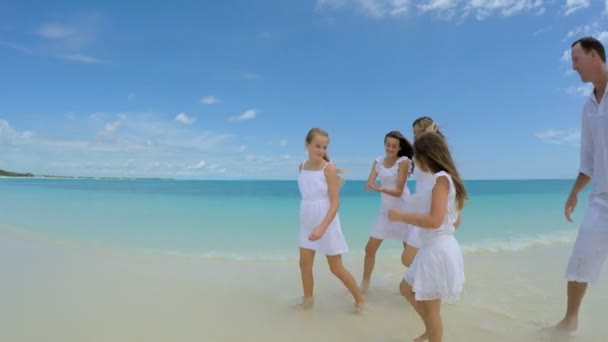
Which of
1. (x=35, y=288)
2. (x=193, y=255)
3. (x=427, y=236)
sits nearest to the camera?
(x=427, y=236)

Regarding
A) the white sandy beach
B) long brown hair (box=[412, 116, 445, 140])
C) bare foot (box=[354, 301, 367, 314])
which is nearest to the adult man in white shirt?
the white sandy beach

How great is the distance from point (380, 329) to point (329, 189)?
1232 millimetres

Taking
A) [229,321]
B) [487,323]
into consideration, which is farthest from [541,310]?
[229,321]

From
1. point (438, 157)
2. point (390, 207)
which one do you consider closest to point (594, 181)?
point (438, 157)

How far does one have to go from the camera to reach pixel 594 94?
2.85m

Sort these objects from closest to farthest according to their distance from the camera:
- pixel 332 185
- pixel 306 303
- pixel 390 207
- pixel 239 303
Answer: pixel 332 185 → pixel 306 303 → pixel 239 303 → pixel 390 207

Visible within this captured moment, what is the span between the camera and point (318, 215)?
133 inches

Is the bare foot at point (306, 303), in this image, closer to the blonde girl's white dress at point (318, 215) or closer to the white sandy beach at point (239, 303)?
the white sandy beach at point (239, 303)

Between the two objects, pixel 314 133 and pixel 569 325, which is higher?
pixel 314 133

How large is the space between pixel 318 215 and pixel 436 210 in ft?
4.47

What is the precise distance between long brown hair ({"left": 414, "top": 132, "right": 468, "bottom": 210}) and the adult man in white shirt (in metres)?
1.23

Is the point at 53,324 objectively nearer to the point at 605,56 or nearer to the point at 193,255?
the point at 193,255

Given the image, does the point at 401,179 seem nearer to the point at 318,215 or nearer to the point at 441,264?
the point at 318,215

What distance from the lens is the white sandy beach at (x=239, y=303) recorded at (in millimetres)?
2920
